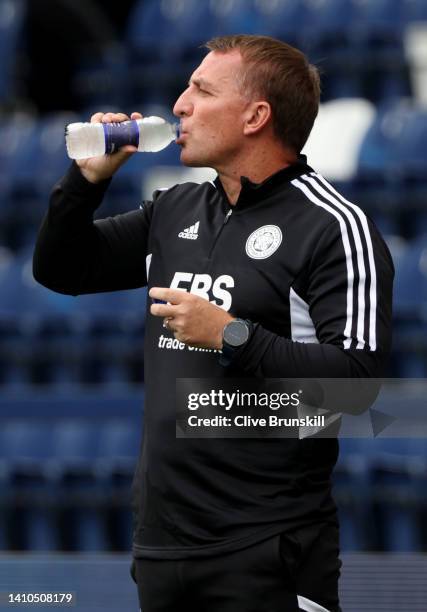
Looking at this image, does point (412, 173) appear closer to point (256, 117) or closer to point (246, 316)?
point (256, 117)

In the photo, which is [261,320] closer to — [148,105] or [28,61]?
[148,105]

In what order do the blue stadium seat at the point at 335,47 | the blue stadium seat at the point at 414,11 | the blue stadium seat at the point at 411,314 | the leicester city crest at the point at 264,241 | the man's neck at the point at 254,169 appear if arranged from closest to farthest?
the leicester city crest at the point at 264,241, the man's neck at the point at 254,169, the blue stadium seat at the point at 411,314, the blue stadium seat at the point at 335,47, the blue stadium seat at the point at 414,11

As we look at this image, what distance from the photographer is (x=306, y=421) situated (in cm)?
217

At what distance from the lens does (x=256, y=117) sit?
2258 mm

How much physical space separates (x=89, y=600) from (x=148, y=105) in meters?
5.06

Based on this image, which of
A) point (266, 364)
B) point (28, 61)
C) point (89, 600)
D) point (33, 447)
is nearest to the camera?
point (266, 364)

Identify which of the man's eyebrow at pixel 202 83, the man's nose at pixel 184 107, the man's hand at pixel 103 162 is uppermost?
the man's eyebrow at pixel 202 83

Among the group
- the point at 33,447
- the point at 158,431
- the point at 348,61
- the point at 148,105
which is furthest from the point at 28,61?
the point at 158,431

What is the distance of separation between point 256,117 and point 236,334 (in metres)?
0.44

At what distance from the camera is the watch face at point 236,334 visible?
6.70 feet

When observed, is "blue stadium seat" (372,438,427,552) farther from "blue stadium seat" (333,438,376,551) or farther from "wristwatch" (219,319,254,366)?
"wristwatch" (219,319,254,366)

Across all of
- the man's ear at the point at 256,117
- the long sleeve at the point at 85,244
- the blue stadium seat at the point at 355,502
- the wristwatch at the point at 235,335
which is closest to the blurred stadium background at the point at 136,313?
the blue stadium seat at the point at 355,502

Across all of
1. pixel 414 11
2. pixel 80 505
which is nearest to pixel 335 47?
pixel 414 11

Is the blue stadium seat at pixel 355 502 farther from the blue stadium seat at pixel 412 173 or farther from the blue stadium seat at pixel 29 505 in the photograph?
the blue stadium seat at pixel 412 173
